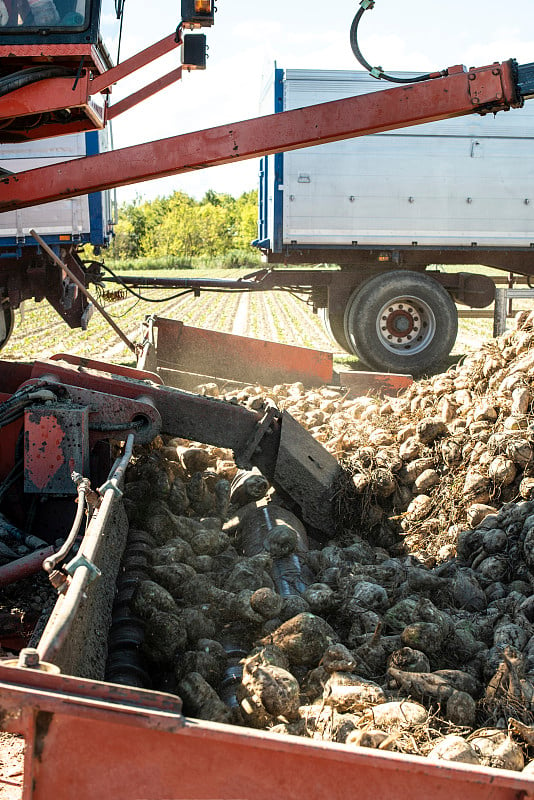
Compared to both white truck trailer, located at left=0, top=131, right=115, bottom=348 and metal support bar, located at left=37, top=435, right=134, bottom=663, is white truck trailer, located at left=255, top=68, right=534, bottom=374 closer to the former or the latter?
white truck trailer, located at left=0, top=131, right=115, bottom=348

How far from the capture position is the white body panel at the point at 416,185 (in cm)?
942

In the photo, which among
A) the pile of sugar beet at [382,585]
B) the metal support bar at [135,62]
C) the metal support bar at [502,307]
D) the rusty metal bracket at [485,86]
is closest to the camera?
the pile of sugar beet at [382,585]

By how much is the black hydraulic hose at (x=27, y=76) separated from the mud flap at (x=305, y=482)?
2501mm

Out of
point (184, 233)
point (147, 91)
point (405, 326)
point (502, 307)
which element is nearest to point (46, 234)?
point (147, 91)

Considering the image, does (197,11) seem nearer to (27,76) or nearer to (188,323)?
(27,76)

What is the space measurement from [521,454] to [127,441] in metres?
2.18

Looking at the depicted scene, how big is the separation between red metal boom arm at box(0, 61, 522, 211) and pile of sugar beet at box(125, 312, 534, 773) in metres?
1.68

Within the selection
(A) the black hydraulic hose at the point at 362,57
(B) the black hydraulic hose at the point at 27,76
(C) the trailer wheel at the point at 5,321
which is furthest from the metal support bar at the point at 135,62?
Answer: (C) the trailer wheel at the point at 5,321

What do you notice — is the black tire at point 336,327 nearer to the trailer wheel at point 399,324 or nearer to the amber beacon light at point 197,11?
the trailer wheel at point 399,324

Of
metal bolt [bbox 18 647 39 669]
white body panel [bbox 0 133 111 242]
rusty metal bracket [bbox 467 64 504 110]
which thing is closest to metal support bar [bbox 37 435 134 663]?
metal bolt [bbox 18 647 39 669]

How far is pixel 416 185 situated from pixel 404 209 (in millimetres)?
317

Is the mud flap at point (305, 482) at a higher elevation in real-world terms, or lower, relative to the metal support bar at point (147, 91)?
lower

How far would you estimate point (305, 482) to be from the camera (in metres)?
4.64

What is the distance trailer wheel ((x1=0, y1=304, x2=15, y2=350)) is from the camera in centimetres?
921
